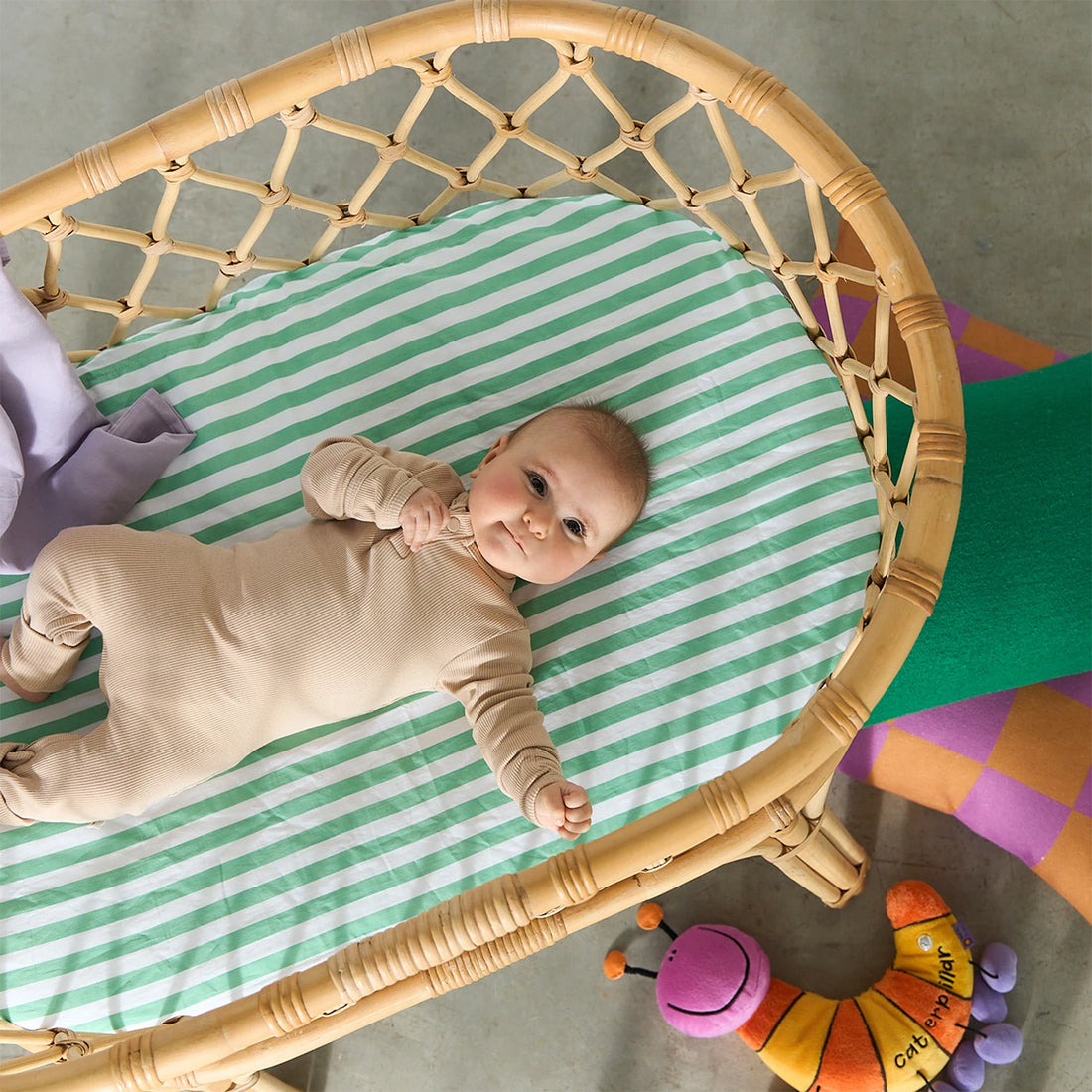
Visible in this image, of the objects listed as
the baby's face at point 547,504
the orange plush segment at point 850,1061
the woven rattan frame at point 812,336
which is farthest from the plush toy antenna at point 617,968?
the baby's face at point 547,504

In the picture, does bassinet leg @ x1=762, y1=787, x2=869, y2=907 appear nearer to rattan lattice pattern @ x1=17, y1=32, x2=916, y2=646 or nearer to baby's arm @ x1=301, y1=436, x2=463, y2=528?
rattan lattice pattern @ x1=17, y1=32, x2=916, y2=646

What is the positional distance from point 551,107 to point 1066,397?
975 mm

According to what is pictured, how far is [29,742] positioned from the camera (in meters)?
1.05

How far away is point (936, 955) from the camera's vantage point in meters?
1.33

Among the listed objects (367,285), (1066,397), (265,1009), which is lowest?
(265,1009)

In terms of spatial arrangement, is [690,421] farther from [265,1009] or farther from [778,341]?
[265,1009]

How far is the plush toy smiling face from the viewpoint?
1298mm

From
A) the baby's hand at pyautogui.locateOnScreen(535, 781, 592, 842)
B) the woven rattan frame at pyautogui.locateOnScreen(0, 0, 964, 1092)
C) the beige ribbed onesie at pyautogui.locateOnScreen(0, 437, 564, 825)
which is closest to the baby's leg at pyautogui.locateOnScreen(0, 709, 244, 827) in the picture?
the beige ribbed onesie at pyautogui.locateOnScreen(0, 437, 564, 825)

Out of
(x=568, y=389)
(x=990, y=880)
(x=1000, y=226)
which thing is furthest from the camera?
(x=1000, y=226)

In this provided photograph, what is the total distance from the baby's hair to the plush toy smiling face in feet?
2.15

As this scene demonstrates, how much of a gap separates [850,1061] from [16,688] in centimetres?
111

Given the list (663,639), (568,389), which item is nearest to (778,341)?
(568,389)

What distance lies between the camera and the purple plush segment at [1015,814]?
1261mm

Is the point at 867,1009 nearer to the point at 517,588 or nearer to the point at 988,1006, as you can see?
the point at 988,1006
